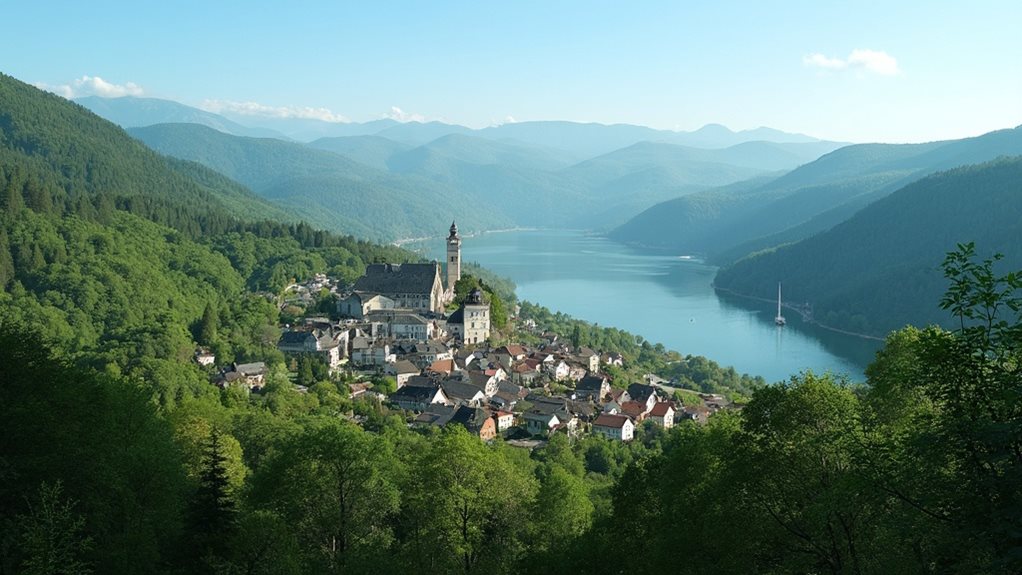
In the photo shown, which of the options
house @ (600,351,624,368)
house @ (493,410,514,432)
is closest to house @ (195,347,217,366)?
house @ (493,410,514,432)

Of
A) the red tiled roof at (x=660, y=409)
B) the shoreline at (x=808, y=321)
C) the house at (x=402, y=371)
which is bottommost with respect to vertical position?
the shoreline at (x=808, y=321)

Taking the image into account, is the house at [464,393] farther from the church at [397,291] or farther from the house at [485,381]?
the church at [397,291]

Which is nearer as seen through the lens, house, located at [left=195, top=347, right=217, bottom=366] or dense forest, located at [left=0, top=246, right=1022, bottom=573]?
dense forest, located at [left=0, top=246, right=1022, bottom=573]

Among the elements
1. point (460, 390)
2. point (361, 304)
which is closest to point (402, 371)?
point (460, 390)

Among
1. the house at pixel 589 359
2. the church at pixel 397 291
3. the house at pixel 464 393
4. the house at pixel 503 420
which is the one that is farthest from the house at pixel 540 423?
the church at pixel 397 291

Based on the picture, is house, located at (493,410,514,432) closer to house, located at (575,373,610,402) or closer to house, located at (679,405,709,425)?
house, located at (575,373,610,402)

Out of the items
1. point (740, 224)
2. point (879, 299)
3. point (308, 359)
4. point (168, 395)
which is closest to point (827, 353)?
point (879, 299)
